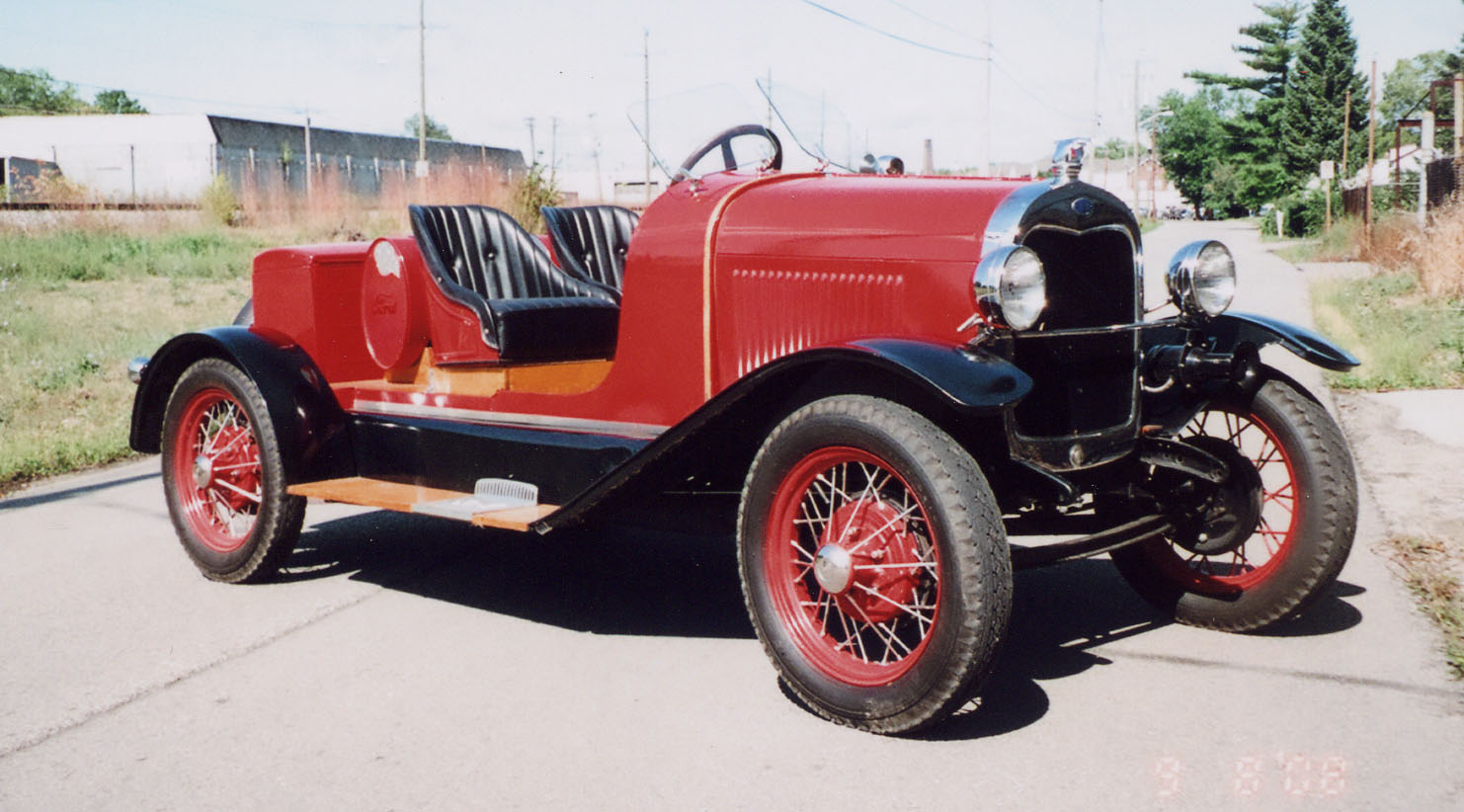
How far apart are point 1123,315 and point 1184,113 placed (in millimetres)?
103120

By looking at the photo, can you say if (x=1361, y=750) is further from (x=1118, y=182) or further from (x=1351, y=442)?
(x=1118, y=182)

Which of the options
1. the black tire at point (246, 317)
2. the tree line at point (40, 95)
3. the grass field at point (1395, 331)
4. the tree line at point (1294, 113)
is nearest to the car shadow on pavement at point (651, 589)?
the black tire at point (246, 317)

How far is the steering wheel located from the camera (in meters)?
4.65

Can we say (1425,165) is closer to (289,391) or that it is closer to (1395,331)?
(1395,331)

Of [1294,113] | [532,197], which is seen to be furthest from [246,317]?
[1294,113]

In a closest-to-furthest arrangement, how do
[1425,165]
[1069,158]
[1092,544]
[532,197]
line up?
[1092,544], [1069,158], [532,197], [1425,165]

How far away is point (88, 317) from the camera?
1347 cm

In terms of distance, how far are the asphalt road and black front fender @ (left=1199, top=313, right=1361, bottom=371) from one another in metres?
0.90

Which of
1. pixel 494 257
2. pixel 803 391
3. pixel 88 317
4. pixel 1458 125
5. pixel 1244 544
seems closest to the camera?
pixel 803 391

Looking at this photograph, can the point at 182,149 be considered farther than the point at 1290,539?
Yes

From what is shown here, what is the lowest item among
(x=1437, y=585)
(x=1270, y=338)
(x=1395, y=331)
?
(x=1437, y=585)

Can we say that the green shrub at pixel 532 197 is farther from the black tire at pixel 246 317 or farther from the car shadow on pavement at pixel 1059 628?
the car shadow on pavement at pixel 1059 628

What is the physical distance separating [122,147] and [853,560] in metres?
55.5

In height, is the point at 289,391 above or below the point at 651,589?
above
